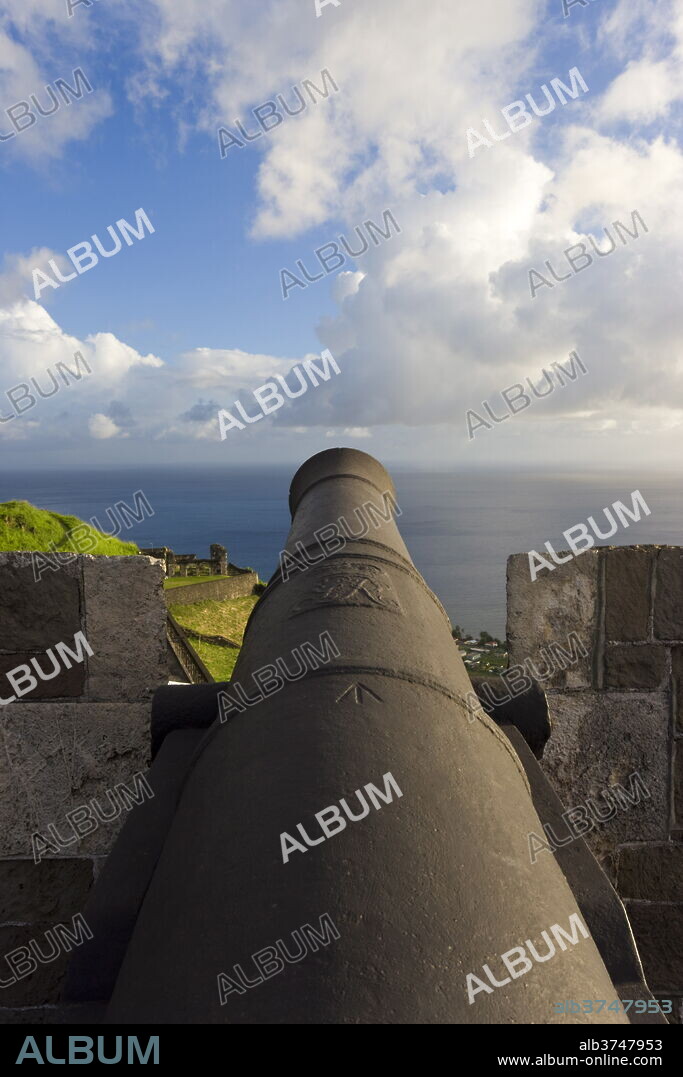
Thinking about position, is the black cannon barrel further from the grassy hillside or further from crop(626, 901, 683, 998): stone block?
the grassy hillside

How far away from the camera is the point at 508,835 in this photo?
3.99ft

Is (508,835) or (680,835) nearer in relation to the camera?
(508,835)

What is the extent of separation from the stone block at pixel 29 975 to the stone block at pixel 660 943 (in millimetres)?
2509

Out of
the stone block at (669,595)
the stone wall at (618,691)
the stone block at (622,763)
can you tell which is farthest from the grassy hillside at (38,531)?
the stone block at (669,595)

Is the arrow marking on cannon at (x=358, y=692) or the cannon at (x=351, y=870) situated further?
the arrow marking on cannon at (x=358, y=692)

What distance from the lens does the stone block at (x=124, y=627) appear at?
3029 mm

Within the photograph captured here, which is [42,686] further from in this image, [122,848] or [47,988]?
[122,848]

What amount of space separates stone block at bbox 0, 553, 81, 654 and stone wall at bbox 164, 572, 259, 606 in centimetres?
1382

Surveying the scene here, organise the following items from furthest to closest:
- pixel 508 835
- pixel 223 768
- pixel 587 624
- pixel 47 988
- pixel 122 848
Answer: pixel 587 624 < pixel 47 988 < pixel 122 848 < pixel 223 768 < pixel 508 835

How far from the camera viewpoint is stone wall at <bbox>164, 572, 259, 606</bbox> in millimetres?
16984

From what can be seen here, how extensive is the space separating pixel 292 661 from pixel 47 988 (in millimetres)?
2348

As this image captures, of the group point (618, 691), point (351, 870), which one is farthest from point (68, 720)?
point (618, 691)

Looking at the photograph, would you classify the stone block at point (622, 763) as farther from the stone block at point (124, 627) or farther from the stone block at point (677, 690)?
the stone block at point (124, 627)

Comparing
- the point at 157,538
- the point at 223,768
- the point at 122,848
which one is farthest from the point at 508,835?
the point at 157,538
